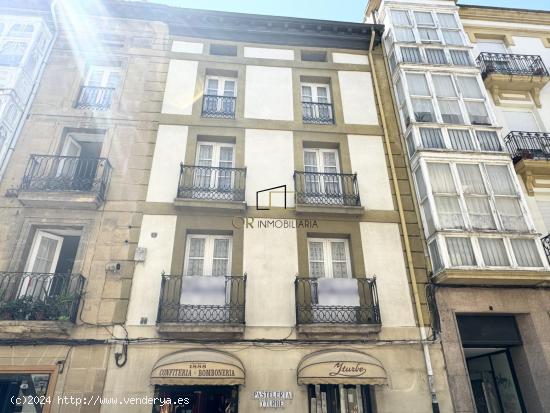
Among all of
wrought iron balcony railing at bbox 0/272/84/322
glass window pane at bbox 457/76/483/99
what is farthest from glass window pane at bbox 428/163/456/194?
wrought iron balcony railing at bbox 0/272/84/322

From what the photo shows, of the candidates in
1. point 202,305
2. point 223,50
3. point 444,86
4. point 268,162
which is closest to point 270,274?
point 202,305

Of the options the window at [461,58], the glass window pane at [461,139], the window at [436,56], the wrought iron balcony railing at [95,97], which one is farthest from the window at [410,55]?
the wrought iron balcony railing at [95,97]

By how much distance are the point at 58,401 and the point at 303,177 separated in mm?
8019

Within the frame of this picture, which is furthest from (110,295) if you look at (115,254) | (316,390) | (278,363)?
(316,390)

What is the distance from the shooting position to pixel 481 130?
10.5 meters

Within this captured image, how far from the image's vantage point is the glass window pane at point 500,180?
31.8 feet

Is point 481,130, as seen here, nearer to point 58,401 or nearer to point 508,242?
point 508,242

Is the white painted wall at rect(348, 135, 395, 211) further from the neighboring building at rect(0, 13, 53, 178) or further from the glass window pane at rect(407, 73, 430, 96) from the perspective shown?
the neighboring building at rect(0, 13, 53, 178)

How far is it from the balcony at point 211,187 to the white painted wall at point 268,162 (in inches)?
13.3

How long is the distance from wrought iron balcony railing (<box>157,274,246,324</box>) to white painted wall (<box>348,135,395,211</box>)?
4501 millimetres

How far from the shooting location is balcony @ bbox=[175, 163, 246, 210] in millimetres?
9242

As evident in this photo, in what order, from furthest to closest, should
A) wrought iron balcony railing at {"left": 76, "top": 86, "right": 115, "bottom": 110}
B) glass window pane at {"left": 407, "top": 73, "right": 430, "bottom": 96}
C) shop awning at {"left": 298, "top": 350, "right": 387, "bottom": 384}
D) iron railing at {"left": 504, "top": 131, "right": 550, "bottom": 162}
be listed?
1. glass window pane at {"left": 407, "top": 73, "right": 430, "bottom": 96}
2. iron railing at {"left": 504, "top": 131, "right": 550, "bottom": 162}
3. wrought iron balcony railing at {"left": 76, "top": 86, "right": 115, "bottom": 110}
4. shop awning at {"left": 298, "top": 350, "right": 387, "bottom": 384}

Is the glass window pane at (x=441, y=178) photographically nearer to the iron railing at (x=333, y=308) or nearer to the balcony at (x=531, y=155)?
the balcony at (x=531, y=155)

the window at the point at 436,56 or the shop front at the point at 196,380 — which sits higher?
the window at the point at 436,56
